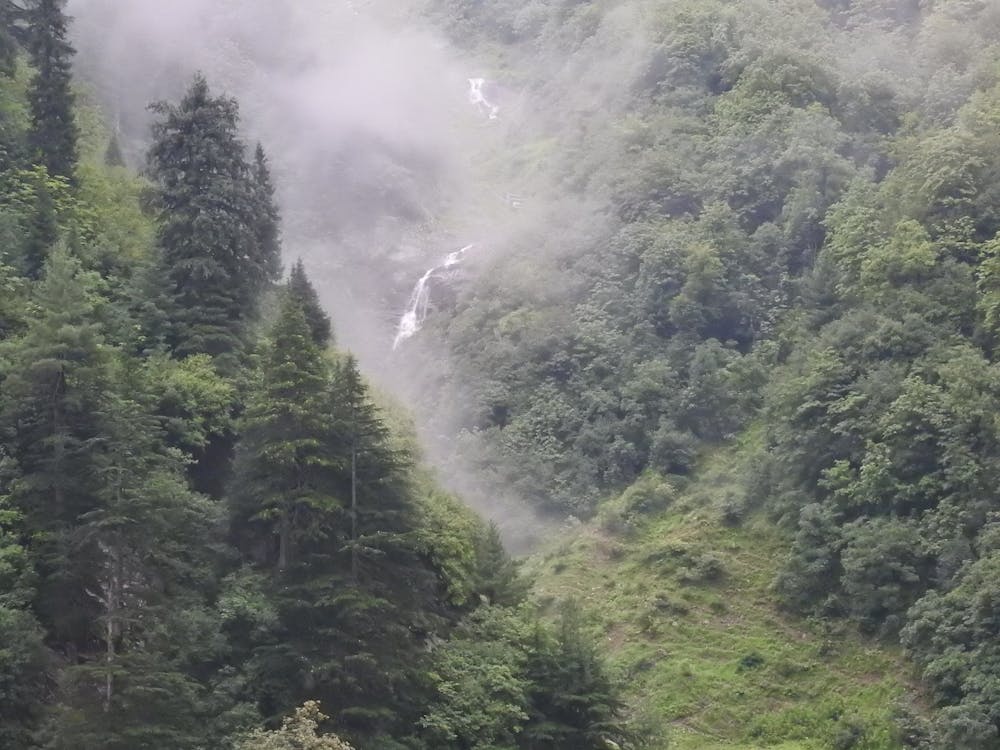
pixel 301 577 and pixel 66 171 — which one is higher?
pixel 66 171

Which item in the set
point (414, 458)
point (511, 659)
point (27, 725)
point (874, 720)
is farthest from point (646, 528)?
point (27, 725)

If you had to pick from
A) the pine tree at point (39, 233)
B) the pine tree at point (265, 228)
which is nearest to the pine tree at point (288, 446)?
the pine tree at point (39, 233)

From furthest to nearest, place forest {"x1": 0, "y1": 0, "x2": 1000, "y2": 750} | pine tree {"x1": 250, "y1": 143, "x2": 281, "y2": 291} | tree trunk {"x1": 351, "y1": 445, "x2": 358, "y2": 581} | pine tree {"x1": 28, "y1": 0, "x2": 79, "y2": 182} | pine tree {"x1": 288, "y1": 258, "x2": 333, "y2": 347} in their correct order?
1. pine tree {"x1": 28, "y1": 0, "x2": 79, "y2": 182}
2. pine tree {"x1": 250, "y1": 143, "x2": 281, "y2": 291}
3. pine tree {"x1": 288, "y1": 258, "x2": 333, "y2": 347}
4. tree trunk {"x1": 351, "y1": 445, "x2": 358, "y2": 581}
5. forest {"x1": 0, "y1": 0, "x2": 1000, "y2": 750}

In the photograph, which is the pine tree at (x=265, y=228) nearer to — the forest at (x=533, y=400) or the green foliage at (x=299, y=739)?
the forest at (x=533, y=400)

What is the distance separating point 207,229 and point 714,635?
26364 millimetres

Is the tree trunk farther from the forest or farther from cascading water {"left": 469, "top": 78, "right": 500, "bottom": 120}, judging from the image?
cascading water {"left": 469, "top": 78, "right": 500, "bottom": 120}

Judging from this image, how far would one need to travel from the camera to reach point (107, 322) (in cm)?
3434

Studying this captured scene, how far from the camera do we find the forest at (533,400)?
28.3 meters

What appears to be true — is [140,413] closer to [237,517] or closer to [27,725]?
[237,517]

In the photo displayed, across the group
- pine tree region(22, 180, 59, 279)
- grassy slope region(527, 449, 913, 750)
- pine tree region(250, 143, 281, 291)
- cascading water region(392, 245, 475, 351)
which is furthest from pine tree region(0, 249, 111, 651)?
cascading water region(392, 245, 475, 351)

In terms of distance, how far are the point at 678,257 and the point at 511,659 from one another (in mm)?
40152

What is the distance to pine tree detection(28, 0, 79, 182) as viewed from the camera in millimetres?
45312

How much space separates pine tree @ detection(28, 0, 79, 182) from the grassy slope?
26519 millimetres

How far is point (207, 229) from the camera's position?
40.1 metres
